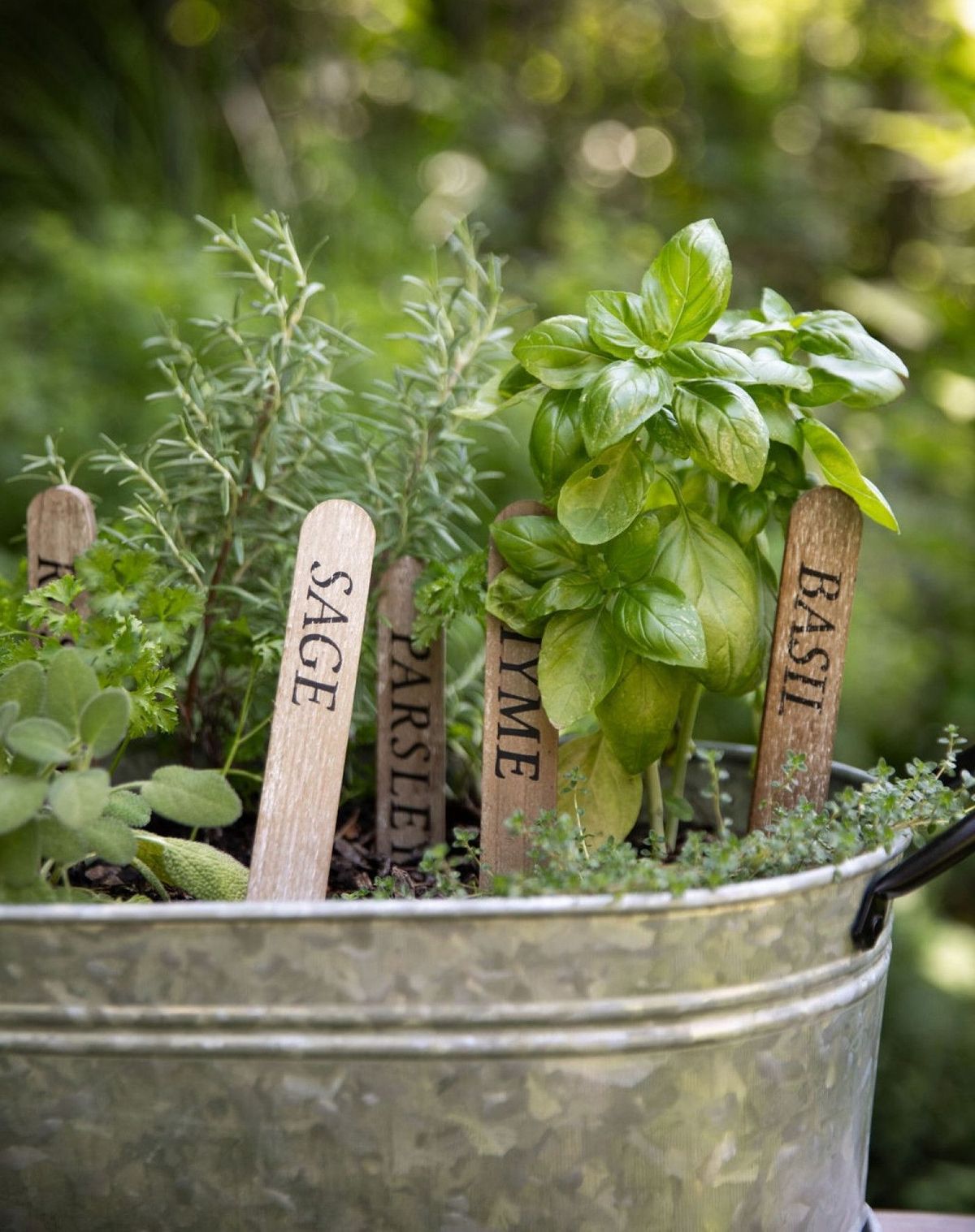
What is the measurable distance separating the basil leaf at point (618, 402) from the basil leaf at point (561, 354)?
0.14 feet

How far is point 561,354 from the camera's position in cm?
66

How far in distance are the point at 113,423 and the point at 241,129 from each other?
1216 millimetres

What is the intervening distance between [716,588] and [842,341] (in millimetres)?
170

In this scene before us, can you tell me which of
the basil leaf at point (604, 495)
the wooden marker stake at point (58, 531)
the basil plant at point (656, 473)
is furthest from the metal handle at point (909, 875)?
the wooden marker stake at point (58, 531)

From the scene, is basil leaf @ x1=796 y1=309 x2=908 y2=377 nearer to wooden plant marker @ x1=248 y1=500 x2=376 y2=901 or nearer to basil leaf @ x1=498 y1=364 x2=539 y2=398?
basil leaf @ x1=498 y1=364 x2=539 y2=398

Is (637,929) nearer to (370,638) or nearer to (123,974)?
(123,974)

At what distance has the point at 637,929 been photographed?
51 centimetres

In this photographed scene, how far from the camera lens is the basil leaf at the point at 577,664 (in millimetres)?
640

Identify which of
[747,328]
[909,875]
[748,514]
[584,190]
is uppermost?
[584,190]

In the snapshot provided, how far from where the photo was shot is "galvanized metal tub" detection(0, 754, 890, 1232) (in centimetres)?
50

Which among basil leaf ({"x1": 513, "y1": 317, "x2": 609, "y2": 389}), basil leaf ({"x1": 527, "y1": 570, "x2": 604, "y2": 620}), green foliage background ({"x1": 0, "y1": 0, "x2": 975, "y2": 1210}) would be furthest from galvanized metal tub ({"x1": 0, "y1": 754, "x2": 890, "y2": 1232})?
green foliage background ({"x1": 0, "y1": 0, "x2": 975, "y2": 1210})

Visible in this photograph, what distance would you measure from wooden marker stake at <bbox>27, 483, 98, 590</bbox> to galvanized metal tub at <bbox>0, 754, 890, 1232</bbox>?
361mm

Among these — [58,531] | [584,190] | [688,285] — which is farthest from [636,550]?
[584,190]

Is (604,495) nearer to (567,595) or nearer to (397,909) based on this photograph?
(567,595)
